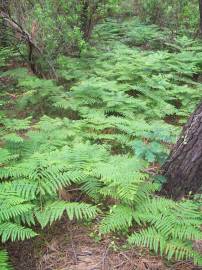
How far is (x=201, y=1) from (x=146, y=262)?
336 cm

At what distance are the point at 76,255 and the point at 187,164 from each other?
58.3 inches

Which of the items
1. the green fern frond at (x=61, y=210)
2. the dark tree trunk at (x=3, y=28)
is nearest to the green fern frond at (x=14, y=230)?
the green fern frond at (x=61, y=210)

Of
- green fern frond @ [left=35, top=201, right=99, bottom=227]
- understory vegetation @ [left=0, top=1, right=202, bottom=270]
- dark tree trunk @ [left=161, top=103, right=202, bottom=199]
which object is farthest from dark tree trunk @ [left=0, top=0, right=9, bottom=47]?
green fern frond @ [left=35, top=201, right=99, bottom=227]

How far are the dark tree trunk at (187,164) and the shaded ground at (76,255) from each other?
92 centimetres

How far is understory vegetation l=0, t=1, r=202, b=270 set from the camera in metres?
3.13

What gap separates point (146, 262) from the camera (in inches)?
120

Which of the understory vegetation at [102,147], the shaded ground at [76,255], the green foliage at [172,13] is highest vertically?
the green foliage at [172,13]

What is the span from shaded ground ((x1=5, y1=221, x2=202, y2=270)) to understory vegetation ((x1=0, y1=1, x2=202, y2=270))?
110 mm

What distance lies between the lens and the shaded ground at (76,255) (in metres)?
3.03

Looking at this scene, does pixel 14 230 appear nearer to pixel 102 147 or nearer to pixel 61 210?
pixel 61 210

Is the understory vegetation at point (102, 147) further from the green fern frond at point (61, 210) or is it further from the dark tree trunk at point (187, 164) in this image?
the dark tree trunk at point (187, 164)

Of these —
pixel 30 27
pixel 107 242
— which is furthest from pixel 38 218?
pixel 30 27

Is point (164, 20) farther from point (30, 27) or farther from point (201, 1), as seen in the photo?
point (201, 1)

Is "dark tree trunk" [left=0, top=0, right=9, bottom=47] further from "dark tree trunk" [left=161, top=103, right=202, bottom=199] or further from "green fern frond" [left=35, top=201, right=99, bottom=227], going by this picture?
"green fern frond" [left=35, top=201, right=99, bottom=227]
